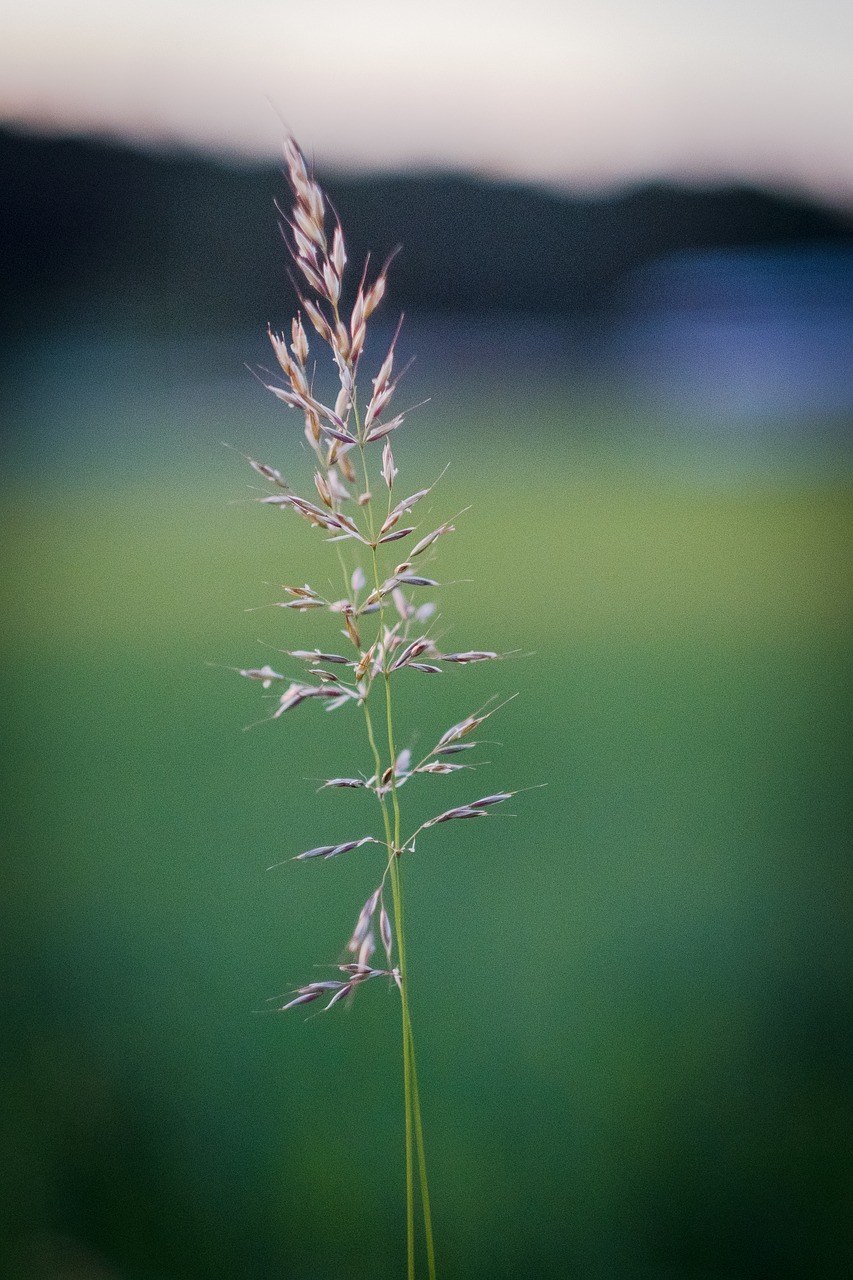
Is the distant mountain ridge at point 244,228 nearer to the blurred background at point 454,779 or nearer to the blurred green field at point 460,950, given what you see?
the blurred background at point 454,779

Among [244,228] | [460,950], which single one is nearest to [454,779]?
[460,950]

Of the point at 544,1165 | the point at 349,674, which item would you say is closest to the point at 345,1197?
the point at 544,1165

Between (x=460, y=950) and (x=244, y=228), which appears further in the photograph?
(x=244, y=228)

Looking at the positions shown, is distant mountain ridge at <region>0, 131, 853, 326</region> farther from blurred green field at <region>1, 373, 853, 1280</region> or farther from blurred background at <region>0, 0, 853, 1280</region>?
blurred green field at <region>1, 373, 853, 1280</region>

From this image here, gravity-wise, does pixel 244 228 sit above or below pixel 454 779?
above

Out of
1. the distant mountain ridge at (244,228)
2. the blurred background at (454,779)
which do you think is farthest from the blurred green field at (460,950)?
the distant mountain ridge at (244,228)

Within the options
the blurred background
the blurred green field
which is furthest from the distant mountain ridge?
the blurred green field

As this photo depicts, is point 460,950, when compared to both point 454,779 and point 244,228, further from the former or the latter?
point 244,228
